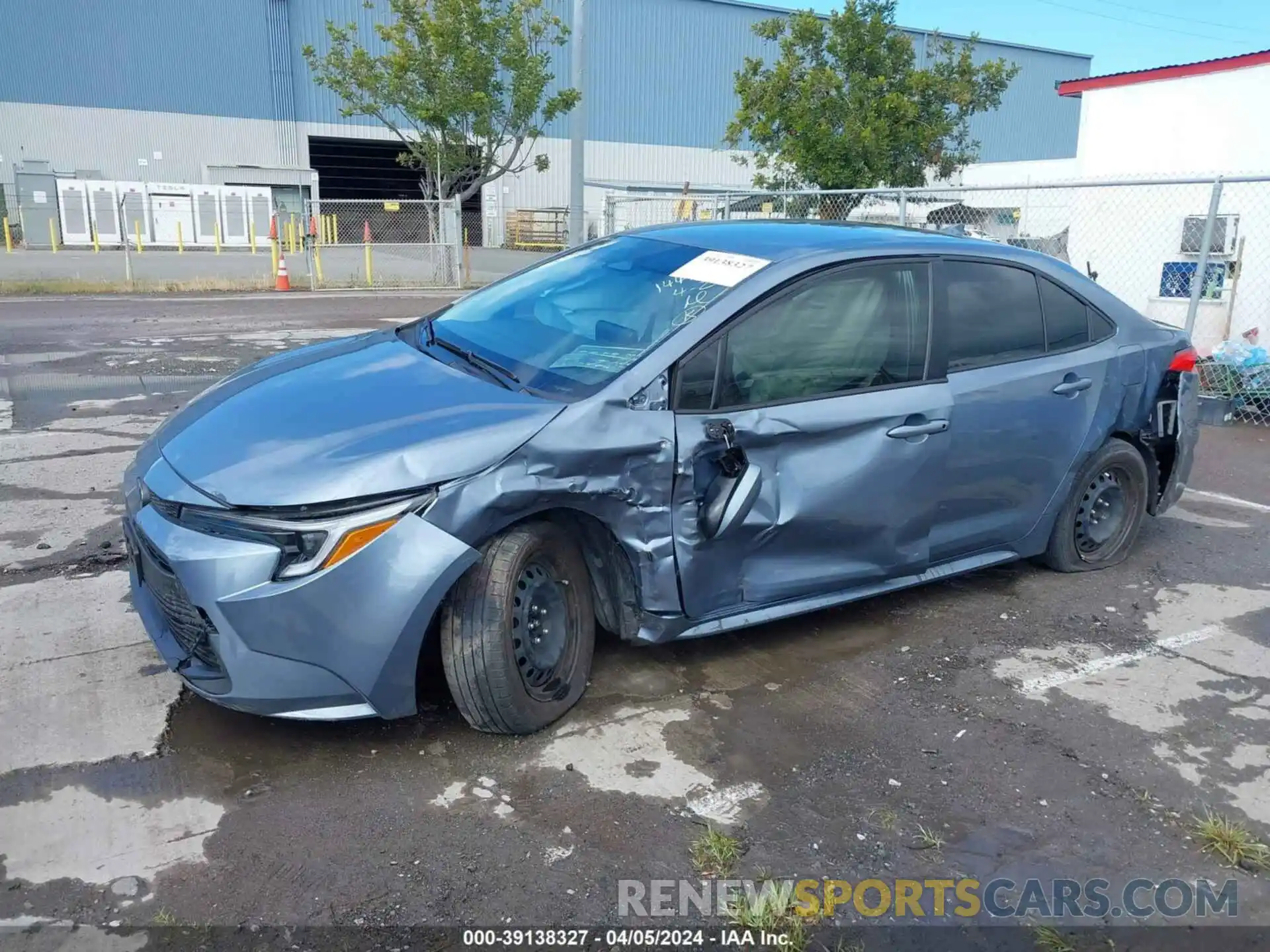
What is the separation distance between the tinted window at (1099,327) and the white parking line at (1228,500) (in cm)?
243

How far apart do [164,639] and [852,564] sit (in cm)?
248

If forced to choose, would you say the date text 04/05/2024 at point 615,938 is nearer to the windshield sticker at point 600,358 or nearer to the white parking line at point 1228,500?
the windshield sticker at point 600,358

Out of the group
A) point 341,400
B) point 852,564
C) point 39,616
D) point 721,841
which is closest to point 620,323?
point 341,400

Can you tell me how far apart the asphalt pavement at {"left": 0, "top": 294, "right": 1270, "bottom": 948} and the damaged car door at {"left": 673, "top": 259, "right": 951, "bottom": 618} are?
47cm

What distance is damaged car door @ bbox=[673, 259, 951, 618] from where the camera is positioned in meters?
3.48

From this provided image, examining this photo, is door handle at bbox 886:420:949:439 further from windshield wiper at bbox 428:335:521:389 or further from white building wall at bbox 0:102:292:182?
white building wall at bbox 0:102:292:182

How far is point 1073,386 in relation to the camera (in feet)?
15.0

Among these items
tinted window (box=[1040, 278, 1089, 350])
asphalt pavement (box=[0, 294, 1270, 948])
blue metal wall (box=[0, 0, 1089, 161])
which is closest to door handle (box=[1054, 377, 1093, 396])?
tinted window (box=[1040, 278, 1089, 350])

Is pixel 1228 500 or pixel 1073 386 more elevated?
pixel 1073 386

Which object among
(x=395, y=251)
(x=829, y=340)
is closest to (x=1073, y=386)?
(x=829, y=340)

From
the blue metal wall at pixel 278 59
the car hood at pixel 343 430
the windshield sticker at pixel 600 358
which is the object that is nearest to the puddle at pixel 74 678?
the car hood at pixel 343 430

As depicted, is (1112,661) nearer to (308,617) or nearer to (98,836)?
(308,617)

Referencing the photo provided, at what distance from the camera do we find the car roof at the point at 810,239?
398 centimetres

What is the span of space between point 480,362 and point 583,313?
18.2 inches
